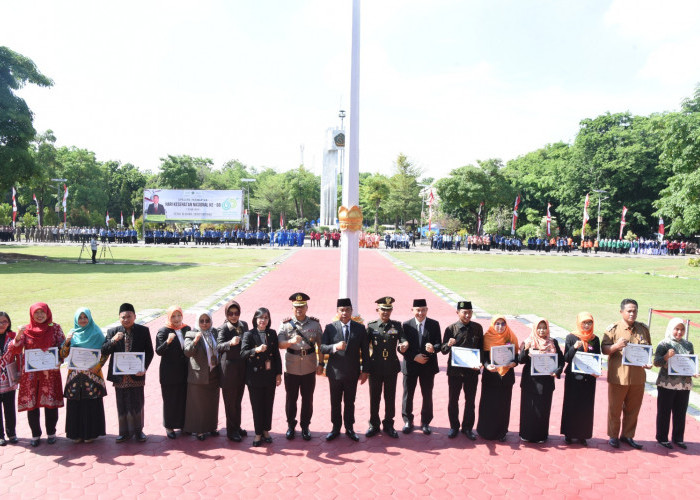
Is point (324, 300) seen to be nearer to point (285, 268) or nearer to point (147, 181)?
point (285, 268)

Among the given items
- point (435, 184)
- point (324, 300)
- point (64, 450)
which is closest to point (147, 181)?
point (435, 184)

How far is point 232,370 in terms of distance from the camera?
212 inches

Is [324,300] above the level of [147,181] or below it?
below

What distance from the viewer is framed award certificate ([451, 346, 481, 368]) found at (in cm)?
543

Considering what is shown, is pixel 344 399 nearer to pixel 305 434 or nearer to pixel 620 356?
pixel 305 434

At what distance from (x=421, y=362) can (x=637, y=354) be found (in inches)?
93.4

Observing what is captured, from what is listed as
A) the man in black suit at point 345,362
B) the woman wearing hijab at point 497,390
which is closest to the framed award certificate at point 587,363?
the woman wearing hijab at point 497,390

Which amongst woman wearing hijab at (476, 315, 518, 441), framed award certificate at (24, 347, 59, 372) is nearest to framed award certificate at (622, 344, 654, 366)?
woman wearing hijab at (476, 315, 518, 441)

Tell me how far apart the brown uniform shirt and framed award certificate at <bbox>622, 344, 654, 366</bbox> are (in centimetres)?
11

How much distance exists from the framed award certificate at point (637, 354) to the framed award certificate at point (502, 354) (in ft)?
4.05

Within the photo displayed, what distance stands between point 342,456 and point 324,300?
9.11 m

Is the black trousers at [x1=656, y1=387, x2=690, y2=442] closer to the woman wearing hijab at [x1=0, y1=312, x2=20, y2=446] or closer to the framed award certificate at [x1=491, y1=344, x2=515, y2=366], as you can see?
the framed award certificate at [x1=491, y1=344, x2=515, y2=366]

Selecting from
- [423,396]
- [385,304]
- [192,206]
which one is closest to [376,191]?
[192,206]

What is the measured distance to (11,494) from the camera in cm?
431
